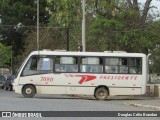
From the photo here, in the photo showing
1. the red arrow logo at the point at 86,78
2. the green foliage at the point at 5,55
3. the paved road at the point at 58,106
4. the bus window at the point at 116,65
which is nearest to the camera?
the paved road at the point at 58,106

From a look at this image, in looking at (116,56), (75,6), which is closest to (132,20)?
(75,6)

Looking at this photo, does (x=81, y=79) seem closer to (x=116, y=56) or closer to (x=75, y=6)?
(x=116, y=56)

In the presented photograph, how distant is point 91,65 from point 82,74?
2.55 feet

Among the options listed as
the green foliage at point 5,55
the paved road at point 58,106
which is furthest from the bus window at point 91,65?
the green foliage at point 5,55

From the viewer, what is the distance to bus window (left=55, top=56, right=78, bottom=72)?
99.7 ft

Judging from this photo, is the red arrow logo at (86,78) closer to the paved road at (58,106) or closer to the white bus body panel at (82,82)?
the white bus body panel at (82,82)

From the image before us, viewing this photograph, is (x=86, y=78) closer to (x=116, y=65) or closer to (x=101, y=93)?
(x=101, y=93)

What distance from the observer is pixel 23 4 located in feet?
244

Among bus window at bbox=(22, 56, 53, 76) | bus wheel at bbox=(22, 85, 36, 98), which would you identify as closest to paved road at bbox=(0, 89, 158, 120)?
bus wheel at bbox=(22, 85, 36, 98)

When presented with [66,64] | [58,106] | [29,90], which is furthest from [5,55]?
[58,106]

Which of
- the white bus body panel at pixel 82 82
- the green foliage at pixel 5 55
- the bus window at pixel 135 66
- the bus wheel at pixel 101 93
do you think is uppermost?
the green foliage at pixel 5 55

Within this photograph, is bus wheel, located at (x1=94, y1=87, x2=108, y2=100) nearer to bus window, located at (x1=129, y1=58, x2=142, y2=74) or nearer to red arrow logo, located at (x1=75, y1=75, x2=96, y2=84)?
red arrow logo, located at (x1=75, y1=75, x2=96, y2=84)

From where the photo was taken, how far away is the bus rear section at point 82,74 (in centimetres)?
3034

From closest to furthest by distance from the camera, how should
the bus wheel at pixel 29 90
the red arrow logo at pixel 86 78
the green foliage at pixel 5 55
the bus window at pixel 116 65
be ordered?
the red arrow logo at pixel 86 78
the bus wheel at pixel 29 90
the bus window at pixel 116 65
the green foliage at pixel 5 55
